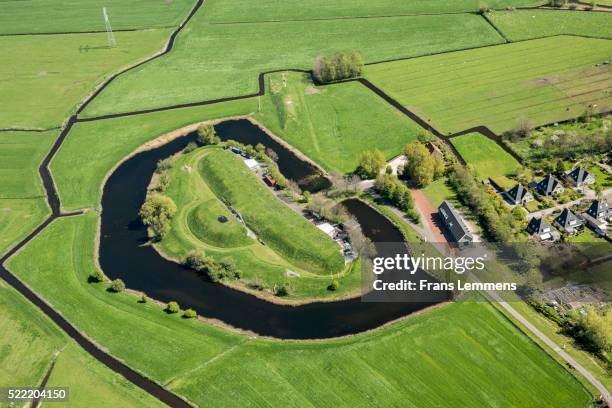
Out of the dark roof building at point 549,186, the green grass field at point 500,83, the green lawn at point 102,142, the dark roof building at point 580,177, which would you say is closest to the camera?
the dark roof building at point 549,186

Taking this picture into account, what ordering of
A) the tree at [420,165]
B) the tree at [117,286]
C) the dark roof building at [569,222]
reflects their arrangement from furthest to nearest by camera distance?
the tree at [420,165]
the dark roof building at [569,222]
the tree at [117,286]

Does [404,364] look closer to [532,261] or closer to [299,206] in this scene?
[532,261]

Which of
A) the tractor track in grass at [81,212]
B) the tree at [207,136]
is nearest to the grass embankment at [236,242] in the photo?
the tree at [207,136]

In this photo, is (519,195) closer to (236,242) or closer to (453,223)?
(453,223)

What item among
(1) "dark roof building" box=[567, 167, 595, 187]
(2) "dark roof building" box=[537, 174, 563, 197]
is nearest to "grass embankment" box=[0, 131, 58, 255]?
(2) "dark roof building" box=[537, 174, 563, 197]

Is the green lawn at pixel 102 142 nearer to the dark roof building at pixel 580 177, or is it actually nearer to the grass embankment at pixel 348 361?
the grass embankment at pixel 348 361

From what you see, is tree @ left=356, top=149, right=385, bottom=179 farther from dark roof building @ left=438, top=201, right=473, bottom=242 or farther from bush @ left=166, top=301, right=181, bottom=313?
bush @ left=166, top=301, right=181, bottom=313

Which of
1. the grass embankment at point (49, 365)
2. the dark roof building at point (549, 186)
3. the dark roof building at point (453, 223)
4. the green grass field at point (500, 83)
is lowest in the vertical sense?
the grass embankment at point (49, 365)
